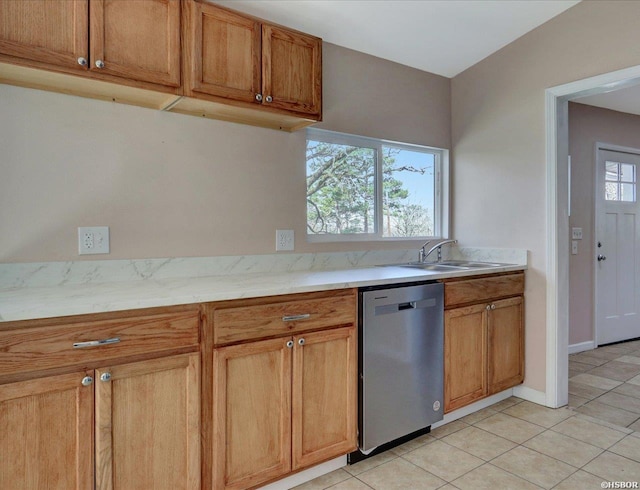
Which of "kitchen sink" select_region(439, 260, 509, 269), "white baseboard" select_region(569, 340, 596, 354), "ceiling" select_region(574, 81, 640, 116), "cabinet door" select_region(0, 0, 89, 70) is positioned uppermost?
"ceiling" select_region(574, 81, 640, 116)

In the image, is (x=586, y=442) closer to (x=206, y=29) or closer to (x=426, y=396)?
(x=426, y=396)

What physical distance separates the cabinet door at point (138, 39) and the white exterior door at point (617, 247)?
4.10 meters

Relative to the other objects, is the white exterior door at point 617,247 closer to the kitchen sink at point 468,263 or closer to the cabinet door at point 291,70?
the kitchen sink at point 468,263

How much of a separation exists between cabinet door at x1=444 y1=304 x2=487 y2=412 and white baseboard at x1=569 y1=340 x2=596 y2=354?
184 cm

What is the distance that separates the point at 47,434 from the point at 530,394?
2.85 m

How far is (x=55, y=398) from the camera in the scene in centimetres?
131

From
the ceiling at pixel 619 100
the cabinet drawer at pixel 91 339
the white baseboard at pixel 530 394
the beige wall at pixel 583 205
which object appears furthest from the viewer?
the beige wall at pixel 583 205

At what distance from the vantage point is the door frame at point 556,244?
2.72 meters

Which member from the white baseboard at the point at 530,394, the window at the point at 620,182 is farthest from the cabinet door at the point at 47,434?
the window at the point at 620,182

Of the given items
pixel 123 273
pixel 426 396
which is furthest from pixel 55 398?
pixel 426 396

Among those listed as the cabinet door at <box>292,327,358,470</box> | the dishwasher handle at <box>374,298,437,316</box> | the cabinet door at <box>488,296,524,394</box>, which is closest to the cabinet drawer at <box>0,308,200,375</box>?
the cabinet door at <box>292,327,358,470</box>

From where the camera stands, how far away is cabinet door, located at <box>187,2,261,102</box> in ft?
5.98

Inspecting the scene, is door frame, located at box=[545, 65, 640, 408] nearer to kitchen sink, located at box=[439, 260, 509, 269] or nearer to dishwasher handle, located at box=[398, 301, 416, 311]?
kitchen sink, located at box=[439, 260, 509, 269]

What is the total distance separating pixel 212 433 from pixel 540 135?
2.70 meters
